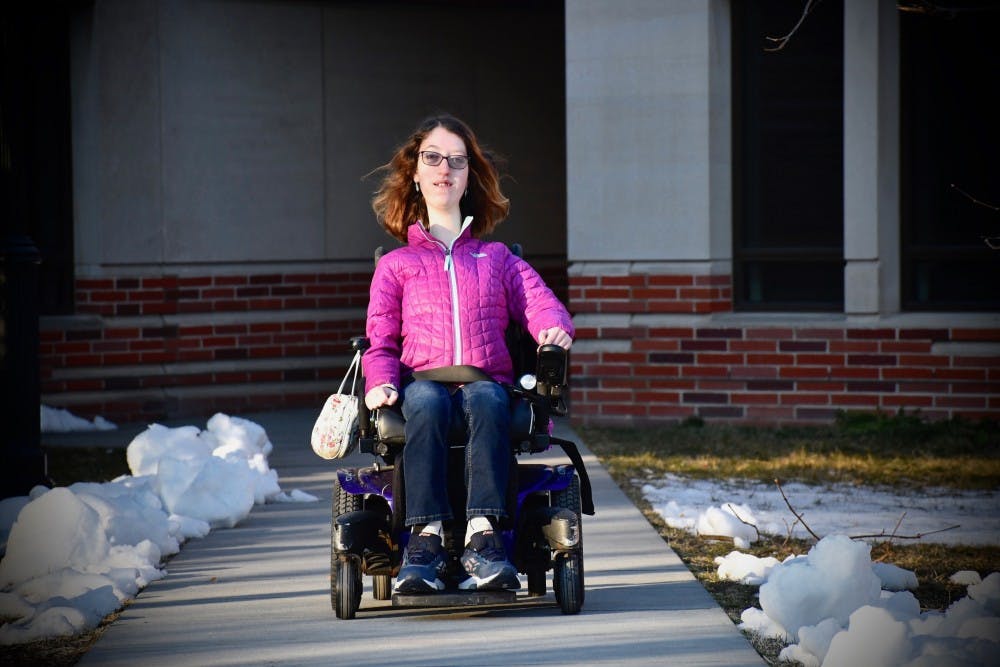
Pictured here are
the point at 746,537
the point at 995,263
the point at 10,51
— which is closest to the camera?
the point at 746,537

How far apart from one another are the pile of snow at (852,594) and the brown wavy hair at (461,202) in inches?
66.4

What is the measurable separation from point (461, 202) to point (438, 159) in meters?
0.25

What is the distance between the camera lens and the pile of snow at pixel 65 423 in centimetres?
1138

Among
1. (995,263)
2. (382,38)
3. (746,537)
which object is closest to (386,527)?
(746,537)

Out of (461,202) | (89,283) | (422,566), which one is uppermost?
(461,202)

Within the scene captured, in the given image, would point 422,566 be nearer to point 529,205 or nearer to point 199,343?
point 199,343

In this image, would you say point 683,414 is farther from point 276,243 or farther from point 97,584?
point 97,584

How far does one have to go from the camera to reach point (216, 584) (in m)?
6.30

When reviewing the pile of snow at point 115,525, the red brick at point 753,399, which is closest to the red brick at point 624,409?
the red brick at point 753,399

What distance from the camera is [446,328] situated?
5.60 metres

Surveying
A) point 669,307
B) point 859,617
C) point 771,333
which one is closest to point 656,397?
point 669,307

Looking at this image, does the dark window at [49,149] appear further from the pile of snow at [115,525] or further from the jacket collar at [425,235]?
the jacket collar at [425,235]

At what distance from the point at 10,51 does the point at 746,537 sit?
4.41 metres

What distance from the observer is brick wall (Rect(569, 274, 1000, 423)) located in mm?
10312
